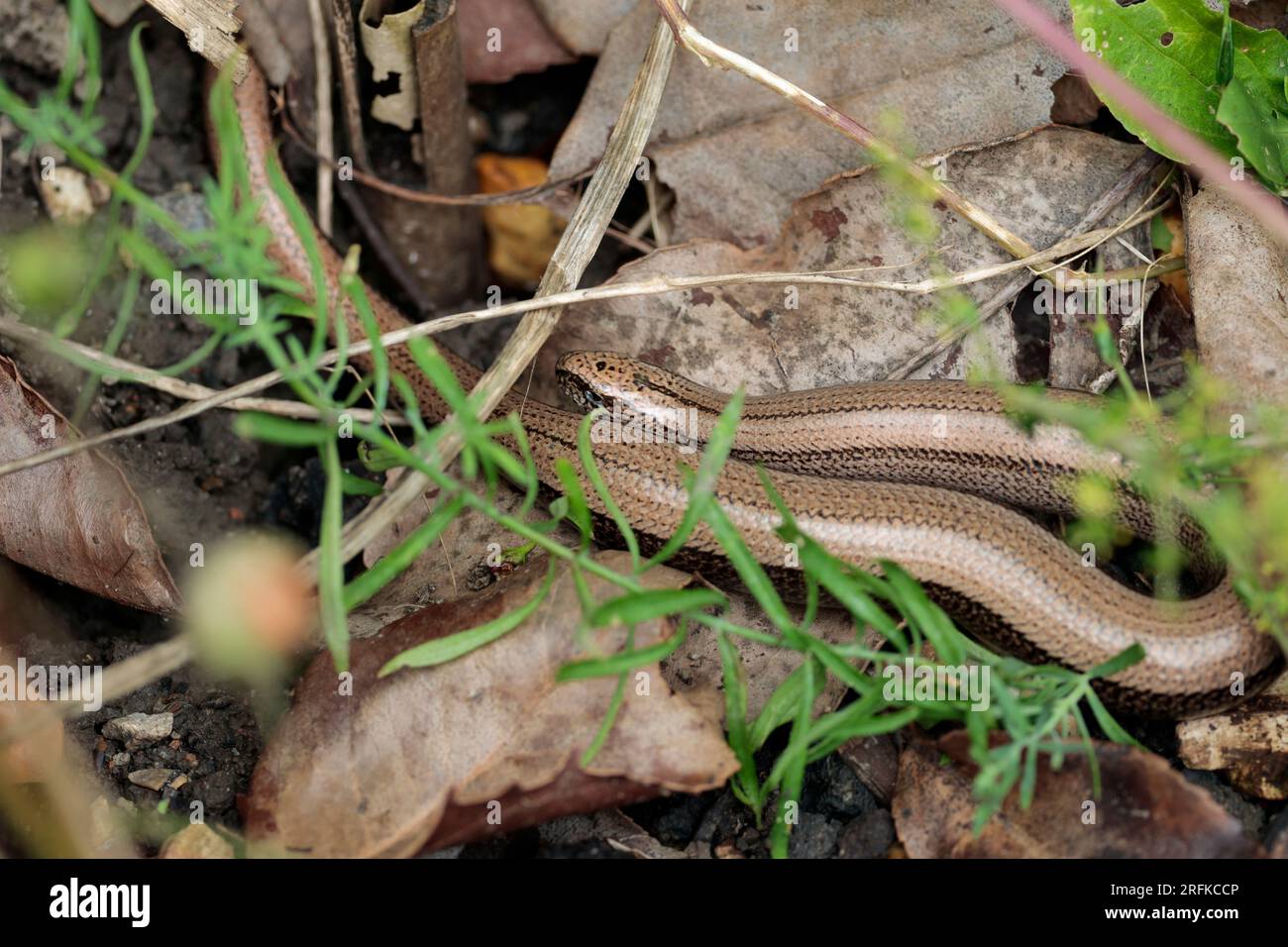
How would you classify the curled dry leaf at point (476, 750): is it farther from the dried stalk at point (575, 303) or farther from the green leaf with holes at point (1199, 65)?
the green leaf with holes at point (1199, 65)

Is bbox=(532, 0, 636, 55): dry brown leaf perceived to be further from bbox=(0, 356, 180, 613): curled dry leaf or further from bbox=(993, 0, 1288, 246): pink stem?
bbox=(0, 356, 180, 613): curled dry leaf

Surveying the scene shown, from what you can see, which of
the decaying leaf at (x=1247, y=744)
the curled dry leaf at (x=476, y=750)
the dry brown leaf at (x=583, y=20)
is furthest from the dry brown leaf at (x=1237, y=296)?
the dry brown leaf at (x=583, y=20)

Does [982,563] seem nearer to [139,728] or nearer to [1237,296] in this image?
[1237,296]

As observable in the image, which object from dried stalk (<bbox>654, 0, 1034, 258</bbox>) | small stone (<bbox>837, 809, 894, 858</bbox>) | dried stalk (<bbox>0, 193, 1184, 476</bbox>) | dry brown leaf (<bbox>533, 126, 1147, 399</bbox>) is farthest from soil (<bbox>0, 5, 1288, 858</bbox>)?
dried stalk (<bbox>654, 0, 1034, 258</bbox>)

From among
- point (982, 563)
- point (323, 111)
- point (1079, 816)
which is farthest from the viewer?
point (323, 111)

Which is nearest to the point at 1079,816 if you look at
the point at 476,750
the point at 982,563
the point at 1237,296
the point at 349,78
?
the point at 982,563
